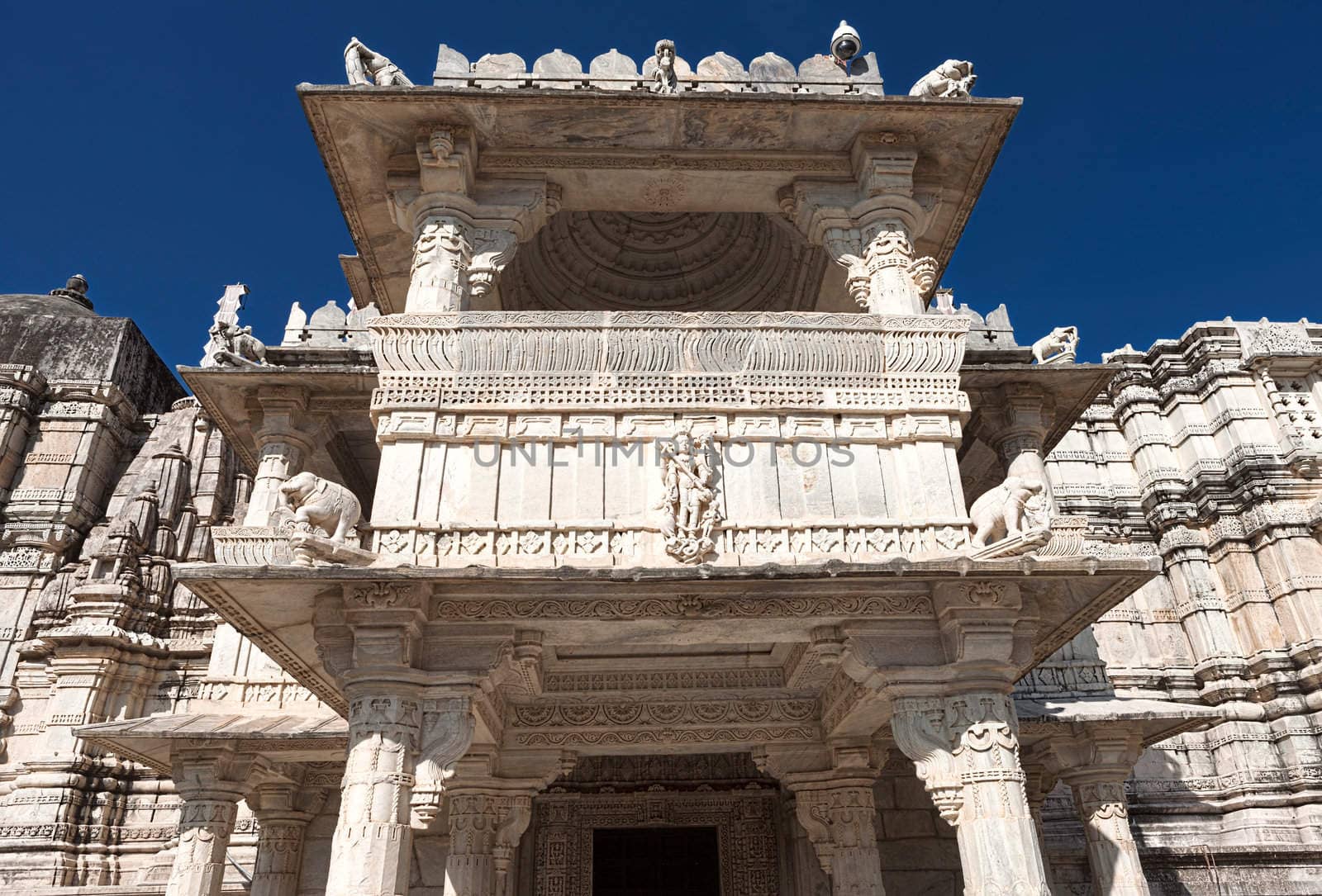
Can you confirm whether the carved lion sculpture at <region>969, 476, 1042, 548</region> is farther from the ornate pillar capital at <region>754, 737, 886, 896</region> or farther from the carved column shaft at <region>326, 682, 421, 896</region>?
the carved column shaft at <region>326, 682, 421, 896</region>

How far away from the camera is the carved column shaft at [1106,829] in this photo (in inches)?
422

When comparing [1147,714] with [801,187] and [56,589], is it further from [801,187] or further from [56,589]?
[56,589]

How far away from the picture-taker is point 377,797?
22.4ft

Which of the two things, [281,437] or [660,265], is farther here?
[660,265]

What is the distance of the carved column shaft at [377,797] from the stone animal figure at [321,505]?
1.33 metres

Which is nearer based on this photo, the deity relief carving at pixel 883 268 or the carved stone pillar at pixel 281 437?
the deity relief carving at pixel 883 268

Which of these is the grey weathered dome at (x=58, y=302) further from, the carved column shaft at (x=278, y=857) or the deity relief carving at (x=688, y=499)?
the deity relief carving at (x=688, y=499)

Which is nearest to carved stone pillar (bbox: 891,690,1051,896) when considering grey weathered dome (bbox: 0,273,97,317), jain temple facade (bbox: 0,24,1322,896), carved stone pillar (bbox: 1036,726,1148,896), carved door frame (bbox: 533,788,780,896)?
jain temple facade (bbox: 0,24,1322,896)

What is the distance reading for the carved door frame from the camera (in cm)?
1263

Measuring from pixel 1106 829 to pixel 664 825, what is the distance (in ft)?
19.3

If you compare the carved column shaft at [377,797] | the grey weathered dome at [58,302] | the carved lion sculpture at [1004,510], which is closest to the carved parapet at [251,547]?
the carved column shaft at [377,797]

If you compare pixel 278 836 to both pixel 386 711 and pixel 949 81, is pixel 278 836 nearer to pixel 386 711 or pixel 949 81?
pixel 386 711

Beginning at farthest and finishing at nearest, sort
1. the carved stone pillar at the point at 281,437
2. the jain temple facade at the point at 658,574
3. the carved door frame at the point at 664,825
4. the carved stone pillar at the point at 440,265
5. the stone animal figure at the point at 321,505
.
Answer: the carved door frame at the point at 664,825
the carved stone pillar at the point at 281,437
the carved stone pillar at the point at 440,265
the jain temple facade at the point at 658,574
the stone animal figure at the point at 321,505

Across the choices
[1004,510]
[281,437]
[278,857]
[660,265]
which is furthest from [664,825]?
[660,265]
